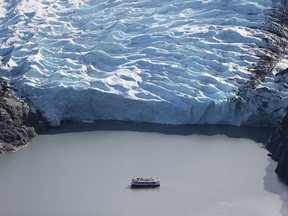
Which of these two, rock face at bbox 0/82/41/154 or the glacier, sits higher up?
the glacier

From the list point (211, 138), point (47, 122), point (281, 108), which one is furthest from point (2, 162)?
point (281, 108)

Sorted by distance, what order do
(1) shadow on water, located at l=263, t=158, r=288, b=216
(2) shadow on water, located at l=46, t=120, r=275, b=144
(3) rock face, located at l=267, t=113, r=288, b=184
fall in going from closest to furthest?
(1) shadow on water, located at l=263, t=158, r=288, b=216 → (3) rock face, located at l=267, t=113, r=288, b=184 → (2) shadow on water, located at l=46, t=120, r=275, b=144

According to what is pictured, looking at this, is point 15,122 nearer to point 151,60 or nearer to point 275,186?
point 151,60

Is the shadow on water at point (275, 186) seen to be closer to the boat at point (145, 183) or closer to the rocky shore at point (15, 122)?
the boat at point (145, 183)

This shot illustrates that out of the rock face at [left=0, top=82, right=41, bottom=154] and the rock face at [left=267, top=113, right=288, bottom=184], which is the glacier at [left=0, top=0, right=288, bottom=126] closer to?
the rock face at [left=0, top=82, right=41, bottom=154]

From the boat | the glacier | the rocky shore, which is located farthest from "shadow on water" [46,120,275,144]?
the boat

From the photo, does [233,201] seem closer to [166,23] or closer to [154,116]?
[154,116]

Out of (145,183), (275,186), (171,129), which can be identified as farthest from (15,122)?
(275,186)
